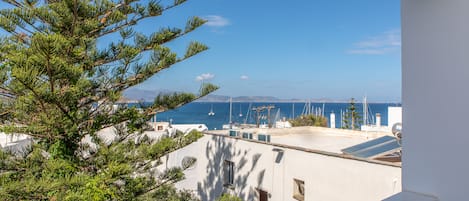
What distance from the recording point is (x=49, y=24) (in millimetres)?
2572

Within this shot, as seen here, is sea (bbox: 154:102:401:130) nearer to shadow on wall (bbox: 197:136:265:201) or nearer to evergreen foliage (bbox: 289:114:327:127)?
evergreen foliage (bbox: 289:114:327:127)

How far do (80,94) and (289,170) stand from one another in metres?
4.51

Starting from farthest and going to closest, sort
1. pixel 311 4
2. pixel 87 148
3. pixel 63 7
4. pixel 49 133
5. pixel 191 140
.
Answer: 1. pixel 311 4
2. pixel 191 140
3. pixel 87 148
4. pixel 49 133
5. pixel 63 7

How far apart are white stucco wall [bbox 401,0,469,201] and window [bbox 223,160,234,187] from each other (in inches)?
264

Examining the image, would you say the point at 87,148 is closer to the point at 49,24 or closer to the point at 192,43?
the point at 49,24

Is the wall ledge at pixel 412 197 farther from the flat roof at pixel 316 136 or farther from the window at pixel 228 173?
the flat roof at pixel 316 136

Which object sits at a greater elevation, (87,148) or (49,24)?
(49,24)

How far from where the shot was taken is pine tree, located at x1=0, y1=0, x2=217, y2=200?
2.20m

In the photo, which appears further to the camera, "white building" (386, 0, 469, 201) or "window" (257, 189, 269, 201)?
"window" (257, 189, 269, 201)

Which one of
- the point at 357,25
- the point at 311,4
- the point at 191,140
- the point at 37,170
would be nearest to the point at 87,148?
the point at 37,170

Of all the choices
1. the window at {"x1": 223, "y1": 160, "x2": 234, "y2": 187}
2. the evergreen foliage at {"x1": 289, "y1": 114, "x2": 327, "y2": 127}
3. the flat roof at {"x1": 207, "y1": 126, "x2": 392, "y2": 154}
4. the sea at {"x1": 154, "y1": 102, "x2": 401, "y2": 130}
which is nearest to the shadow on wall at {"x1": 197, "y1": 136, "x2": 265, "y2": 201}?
the window at {"x1": 223, "y1": 160, "x2": 234, "y2": 187}

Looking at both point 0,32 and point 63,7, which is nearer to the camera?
point 63,7

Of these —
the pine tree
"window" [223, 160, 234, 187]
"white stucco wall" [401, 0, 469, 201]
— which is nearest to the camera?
"white stucco wall" [401, 0, 469, 201]

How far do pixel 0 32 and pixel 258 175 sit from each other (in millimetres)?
5358
